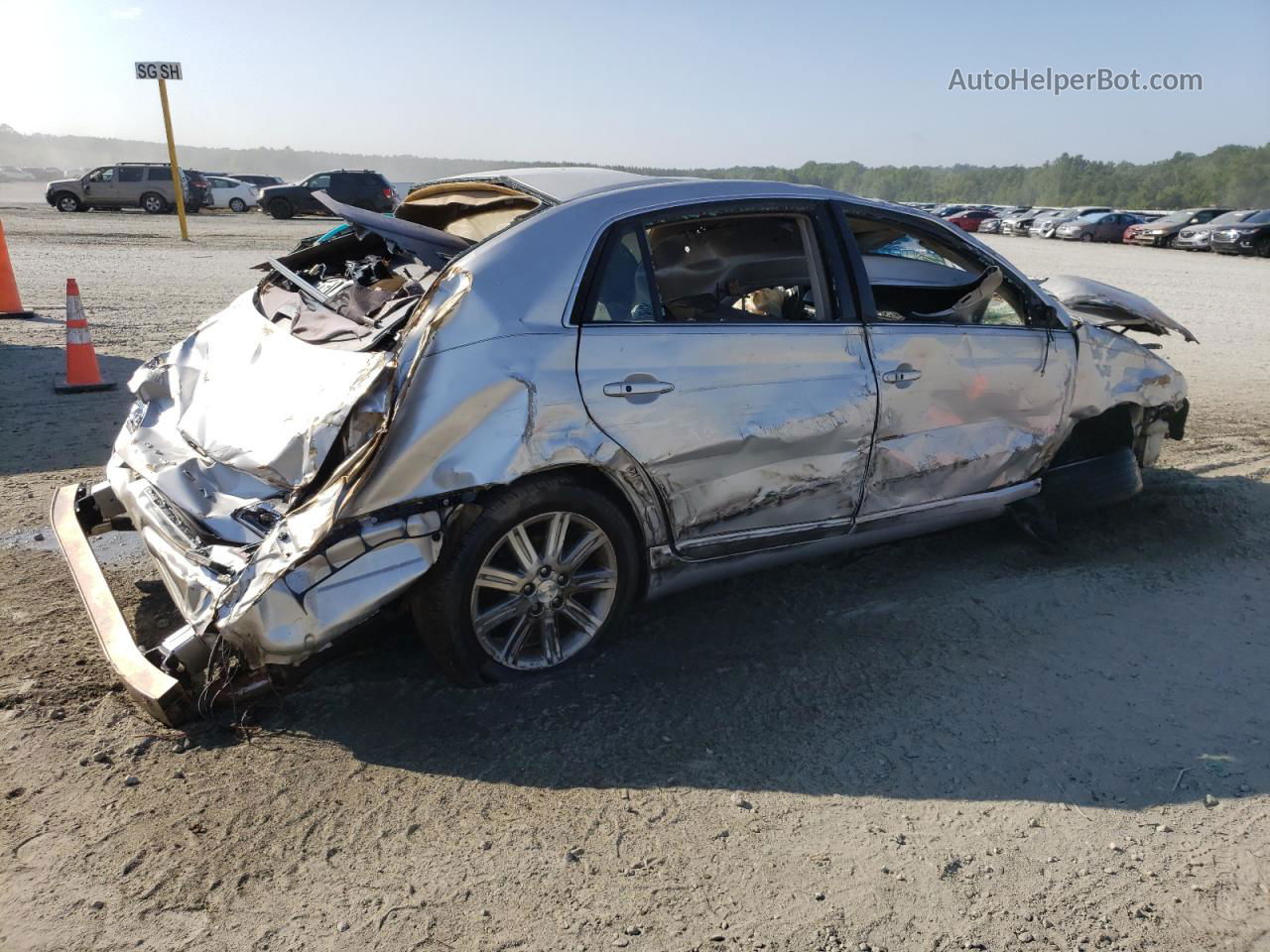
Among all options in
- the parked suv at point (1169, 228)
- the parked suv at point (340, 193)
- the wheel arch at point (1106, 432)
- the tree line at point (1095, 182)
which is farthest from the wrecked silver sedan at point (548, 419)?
the tree line at point (1095, 182)

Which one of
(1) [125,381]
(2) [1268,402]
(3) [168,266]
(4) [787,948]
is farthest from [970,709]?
(3) [168,266]

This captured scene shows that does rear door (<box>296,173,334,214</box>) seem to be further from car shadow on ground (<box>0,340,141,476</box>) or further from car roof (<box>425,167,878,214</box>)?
car roof (<box>425,167,878,214</box>)

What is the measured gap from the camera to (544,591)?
3463 millimetres

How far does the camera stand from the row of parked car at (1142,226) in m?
30.1

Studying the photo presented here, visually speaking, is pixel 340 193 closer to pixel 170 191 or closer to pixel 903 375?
pixel 170 191

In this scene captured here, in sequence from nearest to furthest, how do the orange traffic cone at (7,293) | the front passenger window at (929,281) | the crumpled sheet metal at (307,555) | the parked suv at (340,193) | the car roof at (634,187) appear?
the crumpled sheet metal at (307,555)
the car roof at (634,187)
the front passenger window at (929,281)
the orange traffic cone at (7,293)
the parked suv at (340,193)

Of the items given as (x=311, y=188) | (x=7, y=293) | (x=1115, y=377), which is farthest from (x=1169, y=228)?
(x=7, y=293)

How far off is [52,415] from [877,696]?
613 centimetres

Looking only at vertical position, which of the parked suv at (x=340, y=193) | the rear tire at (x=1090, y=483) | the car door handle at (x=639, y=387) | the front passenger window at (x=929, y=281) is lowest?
the rear tire at (x=1090, y=483)

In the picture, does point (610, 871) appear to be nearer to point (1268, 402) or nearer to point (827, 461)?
point (827, 461)

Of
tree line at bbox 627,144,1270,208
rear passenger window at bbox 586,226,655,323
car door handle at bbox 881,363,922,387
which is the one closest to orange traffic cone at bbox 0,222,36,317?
rear passenger window at bbox 586,226,655,323

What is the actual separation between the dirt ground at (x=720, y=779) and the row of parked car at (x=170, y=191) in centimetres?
3028

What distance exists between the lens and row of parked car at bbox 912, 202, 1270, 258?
3013 cm

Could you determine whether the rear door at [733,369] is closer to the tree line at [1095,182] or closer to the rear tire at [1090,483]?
the rear tire at [1090,483]
